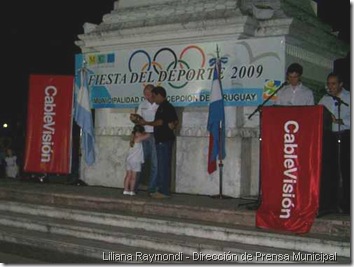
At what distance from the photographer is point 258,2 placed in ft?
27.5

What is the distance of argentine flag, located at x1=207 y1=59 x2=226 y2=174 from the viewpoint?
24.8 feet

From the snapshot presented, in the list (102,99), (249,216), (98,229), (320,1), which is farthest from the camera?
(320,1)

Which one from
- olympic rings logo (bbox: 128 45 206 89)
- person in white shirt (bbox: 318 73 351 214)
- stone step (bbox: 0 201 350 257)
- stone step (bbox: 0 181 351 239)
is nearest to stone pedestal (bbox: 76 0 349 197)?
olympic rings logo (bbox: 128 45 206 89)

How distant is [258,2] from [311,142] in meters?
3.28

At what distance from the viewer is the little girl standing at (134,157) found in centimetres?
793

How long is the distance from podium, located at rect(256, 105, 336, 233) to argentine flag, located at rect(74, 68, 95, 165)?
3884 mm

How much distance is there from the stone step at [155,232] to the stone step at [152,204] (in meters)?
0.26

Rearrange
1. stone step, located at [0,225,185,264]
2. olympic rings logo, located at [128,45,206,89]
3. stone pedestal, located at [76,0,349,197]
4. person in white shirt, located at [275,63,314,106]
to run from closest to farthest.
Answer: stone step, located at [0,225,185,264], person in white shirt, located at [275,63,314,106], stone pedestal, located at [76,0,349,197], olympic rings logo, located at [128,45,206,89]

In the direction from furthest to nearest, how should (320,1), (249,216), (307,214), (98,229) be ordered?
(320,1)
(98,229)
(249,216)
(307,214)

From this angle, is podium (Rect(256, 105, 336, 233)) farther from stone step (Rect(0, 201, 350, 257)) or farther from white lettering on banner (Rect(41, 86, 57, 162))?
white lettering on banner (Rect(41, 86, 57, 162))

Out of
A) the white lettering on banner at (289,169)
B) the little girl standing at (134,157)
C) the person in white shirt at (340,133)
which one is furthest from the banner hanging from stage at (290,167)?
the little girl standing at (134,157)

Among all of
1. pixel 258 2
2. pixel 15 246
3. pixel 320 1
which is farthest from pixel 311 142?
pixel 320 1

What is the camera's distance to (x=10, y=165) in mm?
12867

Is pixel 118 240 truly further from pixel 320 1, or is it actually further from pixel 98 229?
pixel 320 1
